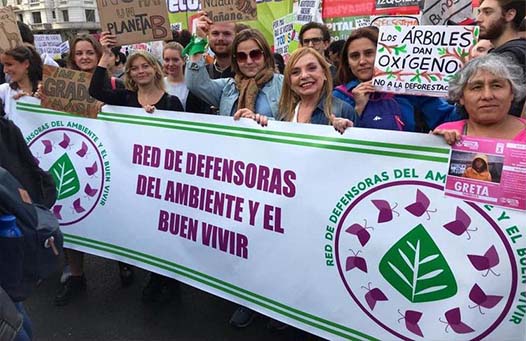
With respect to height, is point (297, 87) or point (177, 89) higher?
point (297, 87)

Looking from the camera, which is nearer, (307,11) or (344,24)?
(307,11)

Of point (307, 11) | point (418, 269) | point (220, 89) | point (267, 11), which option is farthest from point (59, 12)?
point (418, 269)


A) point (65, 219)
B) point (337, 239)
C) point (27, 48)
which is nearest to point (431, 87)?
point (337, 239)

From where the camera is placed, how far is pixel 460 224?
187 cm

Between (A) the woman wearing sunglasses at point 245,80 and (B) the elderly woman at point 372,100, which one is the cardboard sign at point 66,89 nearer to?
(A) the woman wearing sunglasses at point 245,80

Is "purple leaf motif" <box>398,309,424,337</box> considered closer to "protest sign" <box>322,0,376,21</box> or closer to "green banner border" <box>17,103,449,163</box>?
"green banner border" <box>17,103,449,163</box>

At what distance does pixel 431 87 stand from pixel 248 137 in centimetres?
101

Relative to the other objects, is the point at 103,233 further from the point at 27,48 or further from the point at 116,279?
the point at 27,48

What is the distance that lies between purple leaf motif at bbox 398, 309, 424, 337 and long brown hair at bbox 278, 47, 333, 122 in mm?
1105

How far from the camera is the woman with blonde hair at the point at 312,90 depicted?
262 centimetres

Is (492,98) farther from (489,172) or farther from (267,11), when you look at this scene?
(267,11)

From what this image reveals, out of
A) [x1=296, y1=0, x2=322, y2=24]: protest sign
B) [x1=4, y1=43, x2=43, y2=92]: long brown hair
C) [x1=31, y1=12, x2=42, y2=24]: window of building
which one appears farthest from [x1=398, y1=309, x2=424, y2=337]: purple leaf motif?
[x1=31, y1=12, x2=42, y2=24]: window of building

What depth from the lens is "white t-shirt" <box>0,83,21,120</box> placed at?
3.42 metres

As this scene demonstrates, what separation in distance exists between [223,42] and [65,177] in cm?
159
